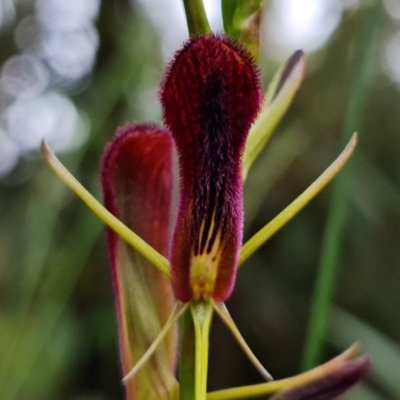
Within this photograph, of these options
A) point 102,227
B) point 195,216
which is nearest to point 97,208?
point 195,216

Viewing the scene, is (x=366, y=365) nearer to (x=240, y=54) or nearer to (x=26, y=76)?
(x=240, y=54)

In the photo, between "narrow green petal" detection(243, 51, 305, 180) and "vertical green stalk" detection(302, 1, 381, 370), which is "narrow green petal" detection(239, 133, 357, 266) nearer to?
"narrow green petal" detection(243, 51, 305, 180)

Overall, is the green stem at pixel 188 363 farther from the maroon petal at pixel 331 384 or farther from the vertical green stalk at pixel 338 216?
the vertical green stalk at pixel 338 216

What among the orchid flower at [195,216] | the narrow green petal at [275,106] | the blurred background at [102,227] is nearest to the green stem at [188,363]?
the orchid flower at [195,216]

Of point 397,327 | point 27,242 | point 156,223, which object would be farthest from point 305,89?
point 156,223

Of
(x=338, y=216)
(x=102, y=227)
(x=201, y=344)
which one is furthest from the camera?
(x=102, y=227)

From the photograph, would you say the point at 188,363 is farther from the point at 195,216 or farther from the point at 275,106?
the point at 275,106
